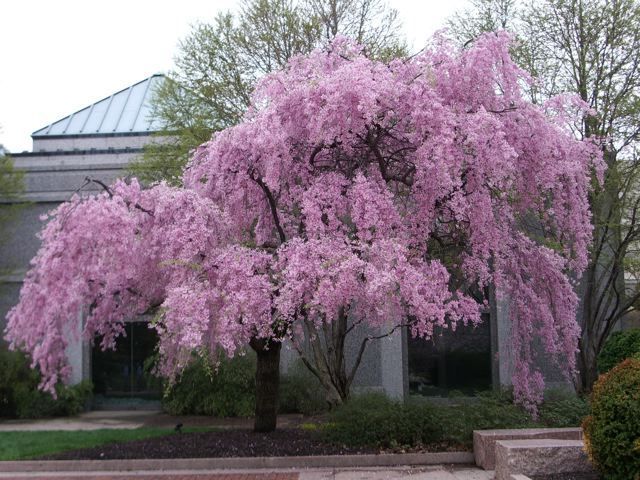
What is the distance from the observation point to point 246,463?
36.1ft

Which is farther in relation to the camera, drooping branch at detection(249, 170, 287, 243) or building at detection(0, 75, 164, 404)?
building at detection(0, 75, 164, 404)

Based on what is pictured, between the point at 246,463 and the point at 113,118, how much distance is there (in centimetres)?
1766

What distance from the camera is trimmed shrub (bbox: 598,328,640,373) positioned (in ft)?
47.7

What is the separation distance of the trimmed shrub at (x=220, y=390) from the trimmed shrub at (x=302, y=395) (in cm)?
81

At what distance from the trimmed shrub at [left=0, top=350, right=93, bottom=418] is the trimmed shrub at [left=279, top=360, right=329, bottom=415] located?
557 cm

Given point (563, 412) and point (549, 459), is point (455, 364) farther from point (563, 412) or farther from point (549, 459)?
point (549, 459)

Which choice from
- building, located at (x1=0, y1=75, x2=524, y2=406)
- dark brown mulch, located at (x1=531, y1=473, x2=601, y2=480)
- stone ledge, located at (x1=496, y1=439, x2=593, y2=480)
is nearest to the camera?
dark brown mulch, located at (x1=531, y1=473, x2=601, y2=480)

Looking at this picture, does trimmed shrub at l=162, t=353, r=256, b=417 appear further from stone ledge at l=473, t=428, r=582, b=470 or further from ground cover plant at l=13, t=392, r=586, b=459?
stone ledge at l=473, t=428, r=582, b=470

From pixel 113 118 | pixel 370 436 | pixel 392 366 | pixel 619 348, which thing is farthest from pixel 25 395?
pixel 619 348

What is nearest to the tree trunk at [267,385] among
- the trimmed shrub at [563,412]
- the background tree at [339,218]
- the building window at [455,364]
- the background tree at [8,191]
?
the background tree at [339,218]

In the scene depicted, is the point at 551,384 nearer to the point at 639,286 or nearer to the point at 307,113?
the point at 639,286

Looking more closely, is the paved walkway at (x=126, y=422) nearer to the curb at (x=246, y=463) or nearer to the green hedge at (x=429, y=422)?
the green hedge at (x=429, y=422)

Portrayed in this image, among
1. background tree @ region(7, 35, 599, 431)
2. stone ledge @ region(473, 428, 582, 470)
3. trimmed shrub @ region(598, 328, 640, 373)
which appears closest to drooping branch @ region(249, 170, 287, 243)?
background tree @ region(7, 35, 599, 431)

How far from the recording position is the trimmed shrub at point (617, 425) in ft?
23.1
